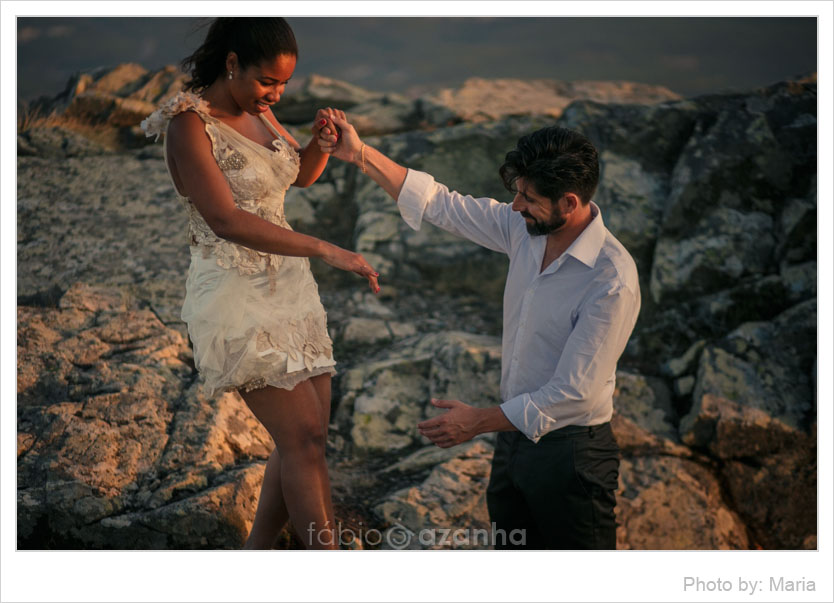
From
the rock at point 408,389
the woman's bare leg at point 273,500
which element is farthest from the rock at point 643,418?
the woman's bare leg at point 273,500

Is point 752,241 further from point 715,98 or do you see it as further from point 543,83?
point 543,83

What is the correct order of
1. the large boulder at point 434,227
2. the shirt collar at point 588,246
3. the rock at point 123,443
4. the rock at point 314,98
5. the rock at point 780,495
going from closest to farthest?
the shirt collar at point 588,246 → the rock at point 123,443 → the rock at point 780,495 → the large boulder at point 434,227 → the rock at point 314,98

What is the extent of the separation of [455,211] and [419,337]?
1549mm

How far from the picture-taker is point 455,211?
2.59 m

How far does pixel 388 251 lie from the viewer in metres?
4.57

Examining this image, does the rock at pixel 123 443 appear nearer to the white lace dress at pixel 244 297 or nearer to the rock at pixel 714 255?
the white lace dress at pixel 244 297

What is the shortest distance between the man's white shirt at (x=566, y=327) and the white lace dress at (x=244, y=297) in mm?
685

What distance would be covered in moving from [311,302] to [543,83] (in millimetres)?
4620

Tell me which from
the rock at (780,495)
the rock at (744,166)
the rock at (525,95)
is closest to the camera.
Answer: the rock at (780,495)

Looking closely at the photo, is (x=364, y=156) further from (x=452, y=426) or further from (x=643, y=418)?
(x=643, y=418)

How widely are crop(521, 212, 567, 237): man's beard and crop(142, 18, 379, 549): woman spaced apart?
529mm

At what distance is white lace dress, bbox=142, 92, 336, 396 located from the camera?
7.20 feet

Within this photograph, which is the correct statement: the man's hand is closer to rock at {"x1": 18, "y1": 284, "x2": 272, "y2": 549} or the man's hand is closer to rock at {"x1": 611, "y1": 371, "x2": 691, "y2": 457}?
rock at {"x1": 18, "y1": 284, "x2": 272, "y2": 549}

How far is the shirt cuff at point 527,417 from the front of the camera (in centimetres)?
214
